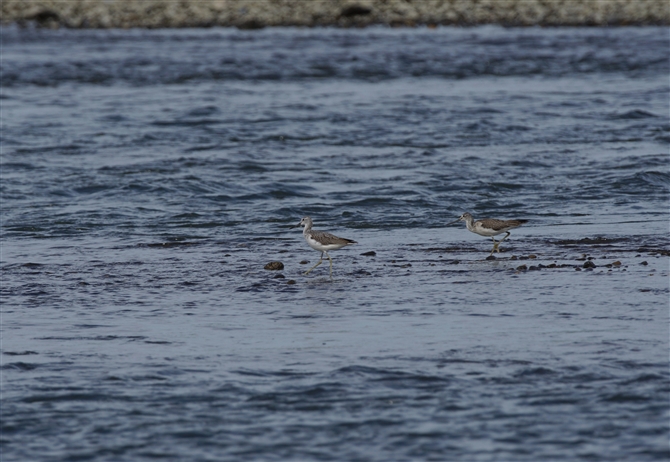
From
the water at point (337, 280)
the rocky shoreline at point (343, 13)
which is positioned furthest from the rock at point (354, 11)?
the water at point (337, 280)

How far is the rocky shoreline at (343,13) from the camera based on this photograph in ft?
189

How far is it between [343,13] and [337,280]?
4830 centimetres

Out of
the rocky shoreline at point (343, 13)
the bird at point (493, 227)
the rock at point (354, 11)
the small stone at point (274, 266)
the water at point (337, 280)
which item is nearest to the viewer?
the water at point (337, 280)

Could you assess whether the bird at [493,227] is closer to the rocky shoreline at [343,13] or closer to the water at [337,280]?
the water at [337,280]

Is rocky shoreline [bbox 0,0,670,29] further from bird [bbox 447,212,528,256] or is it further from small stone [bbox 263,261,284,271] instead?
small stone [bbox 263,261,284,271]

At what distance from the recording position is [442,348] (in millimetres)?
9477

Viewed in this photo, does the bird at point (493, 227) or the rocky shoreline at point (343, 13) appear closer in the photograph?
the bird at point (493, 227)

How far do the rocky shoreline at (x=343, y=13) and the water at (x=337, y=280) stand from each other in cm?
2624

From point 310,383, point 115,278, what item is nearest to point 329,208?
point 115,278

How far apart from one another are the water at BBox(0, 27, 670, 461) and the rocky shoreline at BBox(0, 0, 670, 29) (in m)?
26.2

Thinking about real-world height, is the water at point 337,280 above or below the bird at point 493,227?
below

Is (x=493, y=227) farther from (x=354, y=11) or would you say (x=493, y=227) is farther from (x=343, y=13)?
(x=343, y=13)

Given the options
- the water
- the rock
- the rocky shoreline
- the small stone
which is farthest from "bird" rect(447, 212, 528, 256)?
the rock

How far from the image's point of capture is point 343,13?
5928cm
